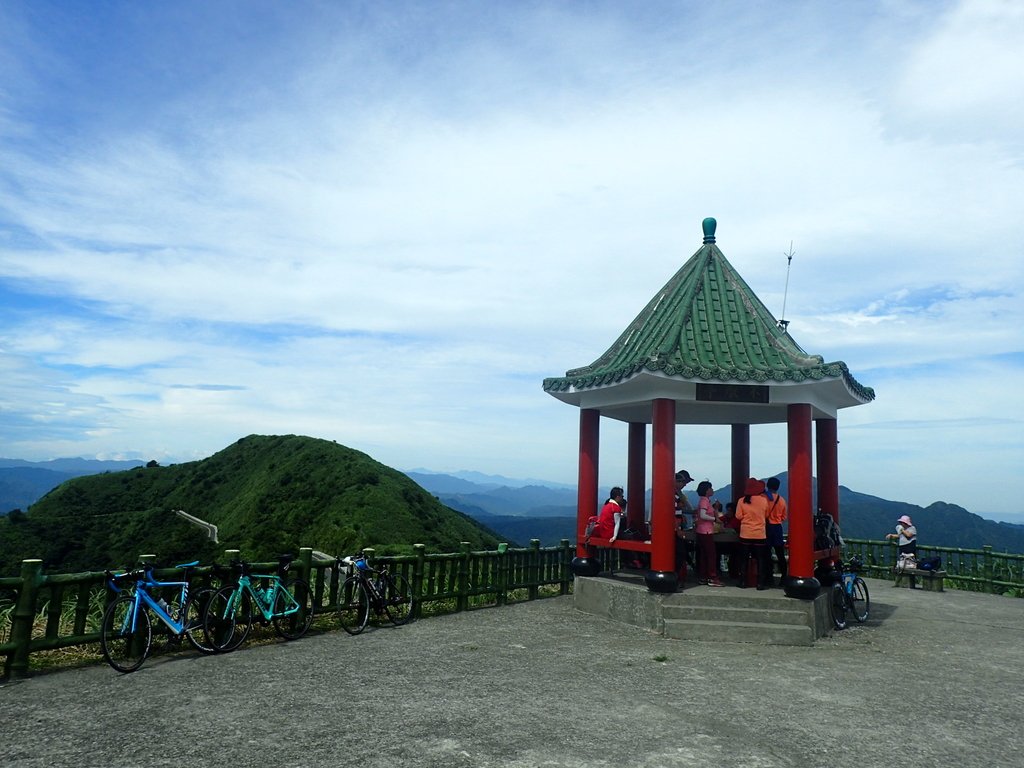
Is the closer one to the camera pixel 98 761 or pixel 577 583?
pixel 98 761

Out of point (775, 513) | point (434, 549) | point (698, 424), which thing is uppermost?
point (698, 424)

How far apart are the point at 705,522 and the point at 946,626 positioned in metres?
4.10

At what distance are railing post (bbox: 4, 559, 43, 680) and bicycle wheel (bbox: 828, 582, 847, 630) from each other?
9952mm

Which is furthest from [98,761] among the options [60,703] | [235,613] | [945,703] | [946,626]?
[946,626]

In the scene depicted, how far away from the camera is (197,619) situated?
817cm

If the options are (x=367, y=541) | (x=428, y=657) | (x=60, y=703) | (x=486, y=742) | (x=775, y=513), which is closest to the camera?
(x=486, y=742)

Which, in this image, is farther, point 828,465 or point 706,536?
point 828,465

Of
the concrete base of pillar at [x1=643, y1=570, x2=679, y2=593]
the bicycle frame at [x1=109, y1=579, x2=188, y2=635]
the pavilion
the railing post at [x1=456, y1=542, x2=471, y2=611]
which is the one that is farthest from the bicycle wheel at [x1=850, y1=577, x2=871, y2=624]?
the bicycle frame at [x1=109, y1=579, x2=188, y2=635]

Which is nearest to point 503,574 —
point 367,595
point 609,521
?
point 609,521

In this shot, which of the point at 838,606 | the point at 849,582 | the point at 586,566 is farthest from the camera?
the point at 586,566

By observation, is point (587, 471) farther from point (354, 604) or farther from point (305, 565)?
point (305, 565)

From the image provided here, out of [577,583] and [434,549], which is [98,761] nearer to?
[577,583]

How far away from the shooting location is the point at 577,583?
11.8 metres

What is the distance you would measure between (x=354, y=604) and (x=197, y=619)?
2192 mm
